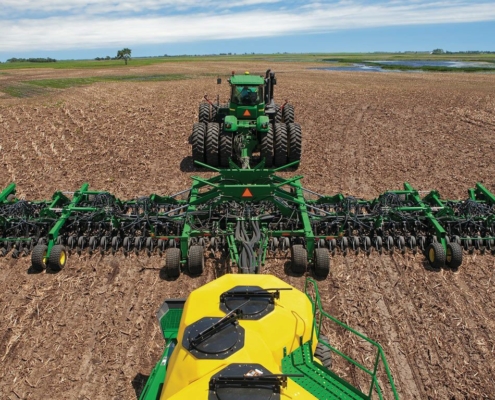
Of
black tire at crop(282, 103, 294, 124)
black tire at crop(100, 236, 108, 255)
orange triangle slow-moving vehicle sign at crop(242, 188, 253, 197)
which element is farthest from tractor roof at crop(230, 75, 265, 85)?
black tire at crop(100, 236, 108, 255)

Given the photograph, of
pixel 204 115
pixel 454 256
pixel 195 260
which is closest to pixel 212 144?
pixel 204 115

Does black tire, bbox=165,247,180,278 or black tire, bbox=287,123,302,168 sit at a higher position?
black tire, bbox=287,123,302,168

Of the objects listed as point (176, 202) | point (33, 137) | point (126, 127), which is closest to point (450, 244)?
point (176, 202)

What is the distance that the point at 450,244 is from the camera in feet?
24.0

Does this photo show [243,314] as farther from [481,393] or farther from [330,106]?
[330,106]

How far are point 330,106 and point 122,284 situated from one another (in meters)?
18.2

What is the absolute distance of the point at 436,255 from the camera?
7.21 meters

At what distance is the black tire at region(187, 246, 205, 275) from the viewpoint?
6895 mm

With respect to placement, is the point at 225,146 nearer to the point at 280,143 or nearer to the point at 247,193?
the point at 280,143

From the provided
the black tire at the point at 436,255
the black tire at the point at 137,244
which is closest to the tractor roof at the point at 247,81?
the black tire at the point at 137,244

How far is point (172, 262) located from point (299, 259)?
2.31m

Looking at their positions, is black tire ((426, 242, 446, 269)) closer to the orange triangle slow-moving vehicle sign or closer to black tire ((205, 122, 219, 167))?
the orange triangle slow-moving vehicle sign

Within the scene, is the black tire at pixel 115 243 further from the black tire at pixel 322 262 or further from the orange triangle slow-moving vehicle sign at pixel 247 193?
the black tire at pixel 322 262

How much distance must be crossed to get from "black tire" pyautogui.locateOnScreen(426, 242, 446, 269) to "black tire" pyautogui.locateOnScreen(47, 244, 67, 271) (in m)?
7.10
